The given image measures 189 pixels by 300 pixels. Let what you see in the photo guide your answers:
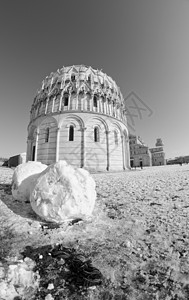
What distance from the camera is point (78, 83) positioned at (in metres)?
20.7

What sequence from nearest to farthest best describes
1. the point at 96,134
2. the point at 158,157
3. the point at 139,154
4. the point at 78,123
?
the point at 78,123
the point at 96,134
the point at 139,154
the point at 158,157

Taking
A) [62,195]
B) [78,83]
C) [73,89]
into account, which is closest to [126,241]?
[62,195]

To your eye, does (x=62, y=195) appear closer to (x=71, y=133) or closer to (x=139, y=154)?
(x=71, y=133)

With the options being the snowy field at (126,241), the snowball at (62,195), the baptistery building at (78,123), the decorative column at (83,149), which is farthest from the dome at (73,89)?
the snowy field at (126,241)

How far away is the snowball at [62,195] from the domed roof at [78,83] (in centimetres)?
1851

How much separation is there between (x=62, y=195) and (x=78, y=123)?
52.9ft

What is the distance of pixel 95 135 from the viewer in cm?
1986

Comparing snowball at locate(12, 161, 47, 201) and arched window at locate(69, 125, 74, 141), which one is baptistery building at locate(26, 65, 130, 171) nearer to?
arched window at locate(69, 125, 74, 141)

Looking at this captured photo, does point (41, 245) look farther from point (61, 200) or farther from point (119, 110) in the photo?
point (119, 110)

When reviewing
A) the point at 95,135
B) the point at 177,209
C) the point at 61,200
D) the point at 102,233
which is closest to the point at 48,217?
the point at 61,200

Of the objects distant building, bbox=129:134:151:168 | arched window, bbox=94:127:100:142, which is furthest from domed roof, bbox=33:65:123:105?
distant building, bbox=129:134:151:168

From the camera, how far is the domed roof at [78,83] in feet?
67.4

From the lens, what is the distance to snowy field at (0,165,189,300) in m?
2.01

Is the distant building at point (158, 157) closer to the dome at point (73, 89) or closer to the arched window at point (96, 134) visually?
the dome at point (73, 89)
